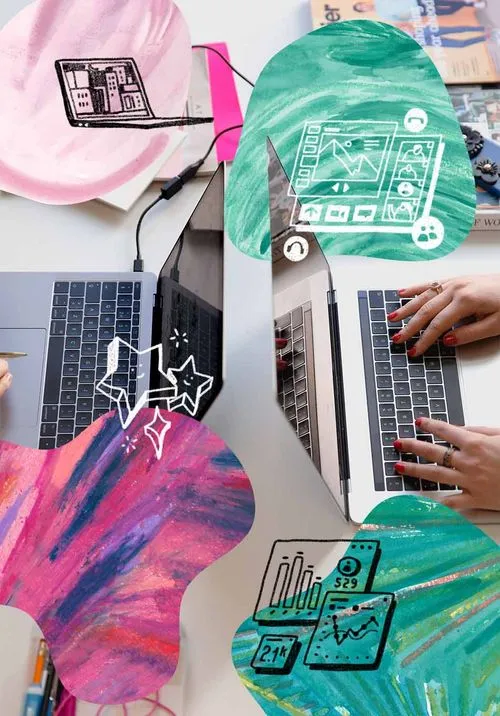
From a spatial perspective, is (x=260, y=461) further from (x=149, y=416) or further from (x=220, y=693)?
(x=220, y=693)

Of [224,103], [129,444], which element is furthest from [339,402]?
[224,103]

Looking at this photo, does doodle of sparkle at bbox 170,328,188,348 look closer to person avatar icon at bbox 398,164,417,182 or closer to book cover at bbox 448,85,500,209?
person avatar icon at bbox 398,164,417,182

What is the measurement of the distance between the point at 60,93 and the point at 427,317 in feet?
2.07

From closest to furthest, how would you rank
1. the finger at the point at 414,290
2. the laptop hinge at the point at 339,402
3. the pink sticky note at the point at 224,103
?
the laptop hinge at the point at 339,402 → the finger at the point at 414,290 → the pink sticky note at the point at 224,103

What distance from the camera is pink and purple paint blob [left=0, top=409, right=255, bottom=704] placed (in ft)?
2.32

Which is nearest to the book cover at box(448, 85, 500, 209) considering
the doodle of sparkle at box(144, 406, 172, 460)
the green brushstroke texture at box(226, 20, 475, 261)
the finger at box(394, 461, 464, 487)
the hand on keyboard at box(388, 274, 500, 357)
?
the green brushstroke texture at box(226, 20, 475, 261)

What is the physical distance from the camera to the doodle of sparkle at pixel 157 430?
799 millimetres

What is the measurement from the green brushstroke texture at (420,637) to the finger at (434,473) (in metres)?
0.03

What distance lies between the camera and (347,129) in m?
0.98

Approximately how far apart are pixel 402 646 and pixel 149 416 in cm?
38

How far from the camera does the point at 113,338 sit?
2.86ft

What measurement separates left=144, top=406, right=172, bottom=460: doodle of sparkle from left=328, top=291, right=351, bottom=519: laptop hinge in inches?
8.0

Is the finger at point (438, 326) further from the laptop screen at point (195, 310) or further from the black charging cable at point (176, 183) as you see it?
the black charging cable at point (176, 183)

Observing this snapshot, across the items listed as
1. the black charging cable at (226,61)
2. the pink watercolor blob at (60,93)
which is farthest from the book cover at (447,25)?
the pink watercolor blob at (60,93)
